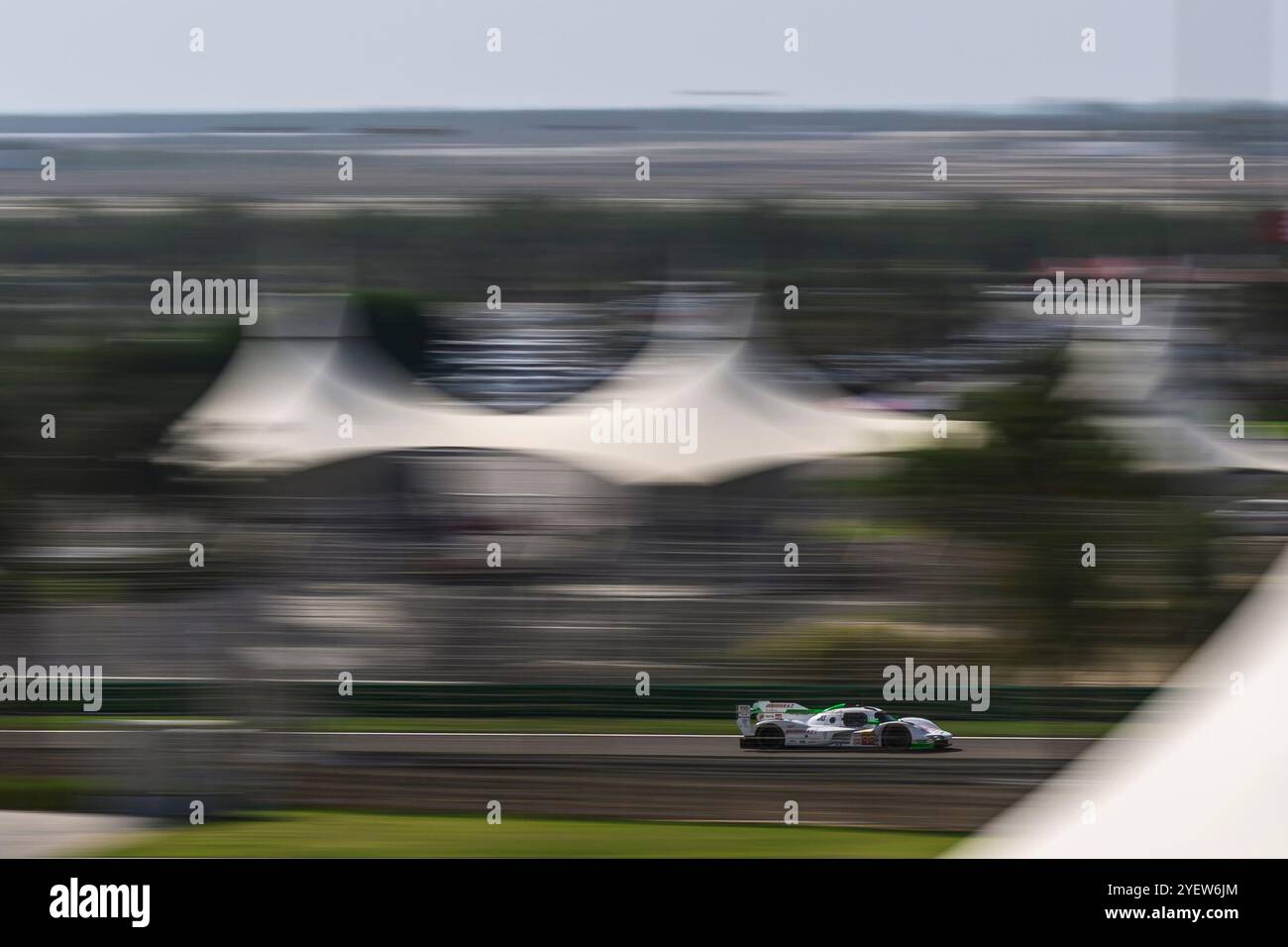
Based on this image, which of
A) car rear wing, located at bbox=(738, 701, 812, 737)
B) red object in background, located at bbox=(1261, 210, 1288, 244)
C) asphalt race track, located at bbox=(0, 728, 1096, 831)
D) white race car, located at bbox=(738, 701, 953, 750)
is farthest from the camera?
red object in background, located at bbox=(1261, 210, 1288, 244)

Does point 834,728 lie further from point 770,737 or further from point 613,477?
point 613,477

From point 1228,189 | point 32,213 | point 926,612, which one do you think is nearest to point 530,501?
point 926,612

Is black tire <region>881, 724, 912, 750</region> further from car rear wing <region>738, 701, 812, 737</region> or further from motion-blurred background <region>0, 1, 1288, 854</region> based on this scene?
car rear wing <region>738, 701, 812, 737</region>

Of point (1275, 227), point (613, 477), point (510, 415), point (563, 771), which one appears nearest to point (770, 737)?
point (563, 771)

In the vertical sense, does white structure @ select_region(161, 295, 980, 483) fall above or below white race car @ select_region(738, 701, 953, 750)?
above

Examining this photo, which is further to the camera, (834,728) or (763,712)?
(763,712)

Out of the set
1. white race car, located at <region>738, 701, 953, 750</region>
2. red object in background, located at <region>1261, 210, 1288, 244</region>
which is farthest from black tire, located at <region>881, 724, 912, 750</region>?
red object in background, located at <region>1261, 210, 1288, 244</region>

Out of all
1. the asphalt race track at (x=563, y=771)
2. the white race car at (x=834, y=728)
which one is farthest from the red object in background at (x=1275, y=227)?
the white race car at (x=834, y=728)
